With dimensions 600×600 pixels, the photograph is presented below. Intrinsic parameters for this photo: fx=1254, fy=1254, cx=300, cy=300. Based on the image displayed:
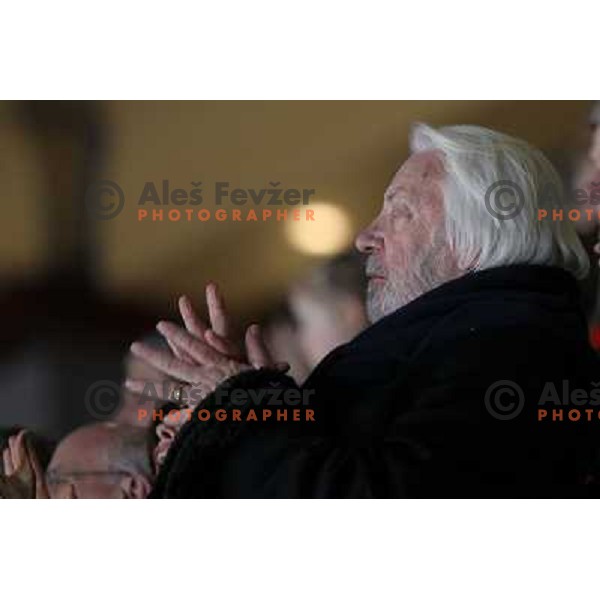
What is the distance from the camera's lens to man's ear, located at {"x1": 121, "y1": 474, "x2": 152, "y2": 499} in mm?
2322

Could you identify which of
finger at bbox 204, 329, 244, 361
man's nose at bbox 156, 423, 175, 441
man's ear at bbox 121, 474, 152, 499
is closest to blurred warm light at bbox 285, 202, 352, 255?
finger at bbox 204, 329, 244, 361

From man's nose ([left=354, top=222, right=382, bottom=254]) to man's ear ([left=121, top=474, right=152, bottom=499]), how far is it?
1.93ft

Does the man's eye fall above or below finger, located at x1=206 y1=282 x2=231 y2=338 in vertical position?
above

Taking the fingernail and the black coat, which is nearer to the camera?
the black coat

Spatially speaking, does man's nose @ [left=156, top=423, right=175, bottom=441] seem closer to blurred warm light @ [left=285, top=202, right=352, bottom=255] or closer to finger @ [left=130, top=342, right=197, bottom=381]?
finger @ [left=130, top=342, right=197, bottom=381]

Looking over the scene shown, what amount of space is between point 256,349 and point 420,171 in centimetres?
45

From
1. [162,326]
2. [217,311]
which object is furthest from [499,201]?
[162,326]

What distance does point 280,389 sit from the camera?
7.39 ft

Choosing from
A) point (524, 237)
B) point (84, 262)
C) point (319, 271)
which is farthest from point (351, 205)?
point (84, 262)

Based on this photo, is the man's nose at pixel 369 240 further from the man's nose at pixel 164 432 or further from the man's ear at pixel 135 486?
the man's ear at pixel 135 486

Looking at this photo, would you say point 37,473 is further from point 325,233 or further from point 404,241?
point 404,241

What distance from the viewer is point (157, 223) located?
2.38 meters

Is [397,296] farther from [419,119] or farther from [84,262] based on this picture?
[84,262]
